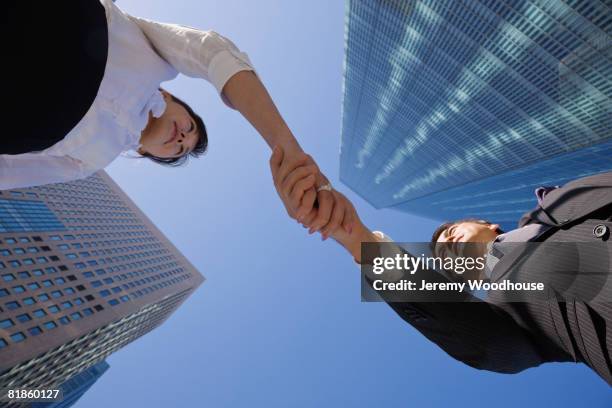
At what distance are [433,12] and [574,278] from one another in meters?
75.1

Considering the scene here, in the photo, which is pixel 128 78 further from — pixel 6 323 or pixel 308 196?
pixel 6 323

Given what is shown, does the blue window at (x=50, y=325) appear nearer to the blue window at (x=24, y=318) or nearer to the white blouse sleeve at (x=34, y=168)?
the blue window at (x=24, y=318)

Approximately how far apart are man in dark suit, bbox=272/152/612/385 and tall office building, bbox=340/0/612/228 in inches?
2464

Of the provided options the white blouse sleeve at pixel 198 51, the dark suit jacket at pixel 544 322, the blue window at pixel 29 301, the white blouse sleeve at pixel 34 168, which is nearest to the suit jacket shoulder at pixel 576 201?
the dark suit jacket at pixel 544 322

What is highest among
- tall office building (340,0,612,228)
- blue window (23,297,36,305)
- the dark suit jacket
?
tall office building (340,0,612,228)

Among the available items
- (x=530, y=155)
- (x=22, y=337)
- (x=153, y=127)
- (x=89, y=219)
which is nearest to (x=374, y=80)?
(x=530, y=155)

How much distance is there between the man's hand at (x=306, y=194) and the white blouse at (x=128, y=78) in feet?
2.63

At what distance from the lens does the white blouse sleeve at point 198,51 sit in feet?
6.78

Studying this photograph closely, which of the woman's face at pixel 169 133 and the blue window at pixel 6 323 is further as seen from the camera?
the blue window at pixel 6 323

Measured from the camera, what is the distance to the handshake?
1581mm

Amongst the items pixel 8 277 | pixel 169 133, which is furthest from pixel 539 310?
pixel 8 277

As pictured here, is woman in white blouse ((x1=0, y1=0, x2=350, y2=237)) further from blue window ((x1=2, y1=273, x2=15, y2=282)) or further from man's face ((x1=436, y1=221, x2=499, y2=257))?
blue window ((x1=2, y1=273, x2=15, y2=282))

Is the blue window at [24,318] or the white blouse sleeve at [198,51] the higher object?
the blue window at [24,318]

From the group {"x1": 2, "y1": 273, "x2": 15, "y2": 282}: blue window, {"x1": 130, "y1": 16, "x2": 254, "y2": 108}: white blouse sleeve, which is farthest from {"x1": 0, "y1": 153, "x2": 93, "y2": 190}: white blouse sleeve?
{"x1": 2, "y1": 273, "x2": 15, "y2": 282}: blue window
